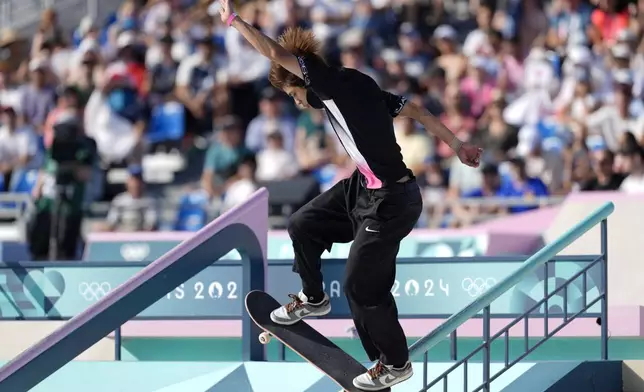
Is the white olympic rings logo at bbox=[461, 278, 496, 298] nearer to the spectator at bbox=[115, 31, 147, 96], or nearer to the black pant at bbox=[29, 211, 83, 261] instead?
the black pant at bbox=[29, 211, 83, 261]

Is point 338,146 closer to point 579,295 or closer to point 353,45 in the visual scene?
point 353,45

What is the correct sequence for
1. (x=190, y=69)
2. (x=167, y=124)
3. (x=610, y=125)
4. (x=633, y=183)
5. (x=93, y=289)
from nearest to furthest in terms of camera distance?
(x=93, y=289), (x=633, y=183), (x=610, y=125), (x=167, y=124), (x=190, y=69)

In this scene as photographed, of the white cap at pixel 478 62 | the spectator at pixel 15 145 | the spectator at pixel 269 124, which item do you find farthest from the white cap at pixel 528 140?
the spectator at pixel 15 145

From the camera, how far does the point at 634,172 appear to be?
1108cm

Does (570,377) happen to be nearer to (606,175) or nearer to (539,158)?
(606,175)

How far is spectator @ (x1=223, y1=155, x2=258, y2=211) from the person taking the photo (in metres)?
12.5

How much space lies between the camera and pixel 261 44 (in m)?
5.85

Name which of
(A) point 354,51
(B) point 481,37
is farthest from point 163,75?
(B) point 481,37

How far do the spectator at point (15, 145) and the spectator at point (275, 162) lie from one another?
288cm

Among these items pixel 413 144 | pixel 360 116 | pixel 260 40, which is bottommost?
pixel 360 116

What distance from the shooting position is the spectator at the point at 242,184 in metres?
12.5

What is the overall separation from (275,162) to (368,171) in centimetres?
705

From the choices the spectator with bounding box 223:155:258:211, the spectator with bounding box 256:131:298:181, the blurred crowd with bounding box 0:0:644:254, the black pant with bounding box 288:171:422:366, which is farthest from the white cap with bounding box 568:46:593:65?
the black pant with bounding box 288:171:422:366

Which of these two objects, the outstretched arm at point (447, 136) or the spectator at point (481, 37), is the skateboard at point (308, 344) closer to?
the outstretched arm at point (447, 136)
